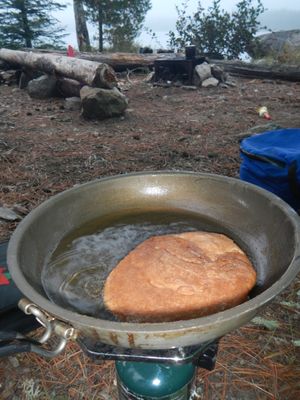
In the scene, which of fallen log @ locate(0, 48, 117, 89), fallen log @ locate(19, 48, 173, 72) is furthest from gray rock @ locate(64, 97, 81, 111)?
fallen log @ locate(19, 48, 173, 72)

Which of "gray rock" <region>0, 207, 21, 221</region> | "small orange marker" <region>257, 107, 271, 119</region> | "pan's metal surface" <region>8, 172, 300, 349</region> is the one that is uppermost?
"pan's metal surface" <region>8, 172, 300, 349</region>

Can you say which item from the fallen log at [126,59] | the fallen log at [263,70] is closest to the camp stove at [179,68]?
the fallen log at [126,59]

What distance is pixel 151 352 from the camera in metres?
0.98

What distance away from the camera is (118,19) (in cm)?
1335

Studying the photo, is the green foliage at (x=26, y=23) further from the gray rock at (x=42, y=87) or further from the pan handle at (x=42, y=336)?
the pan handle at (x=42, y=336)

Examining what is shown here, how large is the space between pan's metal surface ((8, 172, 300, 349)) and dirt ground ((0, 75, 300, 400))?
836mm

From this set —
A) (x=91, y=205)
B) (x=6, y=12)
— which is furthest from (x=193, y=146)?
(x=6, y=12)

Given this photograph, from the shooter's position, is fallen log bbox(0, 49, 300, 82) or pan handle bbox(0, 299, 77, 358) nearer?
pan handle bbox(0, 299, 77, 358)

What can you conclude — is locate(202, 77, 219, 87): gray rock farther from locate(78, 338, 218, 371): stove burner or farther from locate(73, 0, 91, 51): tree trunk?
locate(78, 338, 218, 371): stove burner

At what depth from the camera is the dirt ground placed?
67.4 inches

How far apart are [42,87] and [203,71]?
11.4 feet

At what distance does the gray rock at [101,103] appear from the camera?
16.7ft

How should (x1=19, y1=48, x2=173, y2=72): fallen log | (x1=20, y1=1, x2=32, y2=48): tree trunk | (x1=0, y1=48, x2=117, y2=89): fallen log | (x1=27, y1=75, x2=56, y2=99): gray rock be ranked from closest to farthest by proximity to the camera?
(x1=0, y1=48, x2=117, y2=89): fallen log → (x1=27, y1=75, x2=56, y2=99): gray rock → (x1=19, y1=48, x2=173, y2=72): fallen log → (x1=20, y1=1, x2=32, y2=48): tree trunk

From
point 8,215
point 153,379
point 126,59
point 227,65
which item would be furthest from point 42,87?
point 153,379
